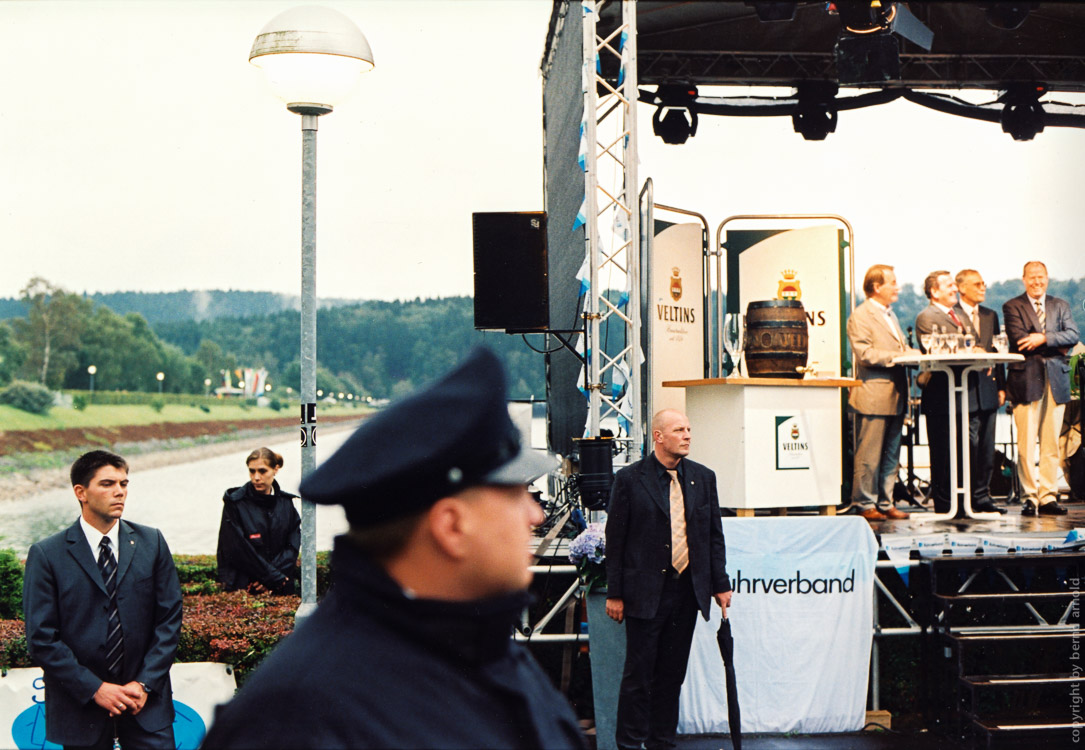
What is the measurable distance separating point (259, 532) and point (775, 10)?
7085mm

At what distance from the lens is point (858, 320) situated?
8461mm

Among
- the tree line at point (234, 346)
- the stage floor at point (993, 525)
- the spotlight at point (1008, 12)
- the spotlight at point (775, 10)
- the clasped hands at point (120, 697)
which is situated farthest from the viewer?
the spotlight at point (1008, 12)

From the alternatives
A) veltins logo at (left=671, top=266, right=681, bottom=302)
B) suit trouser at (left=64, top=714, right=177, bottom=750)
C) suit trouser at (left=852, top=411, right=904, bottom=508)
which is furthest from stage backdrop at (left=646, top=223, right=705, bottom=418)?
suit trouser at (left=64, top=714, right=177, bottom=750)

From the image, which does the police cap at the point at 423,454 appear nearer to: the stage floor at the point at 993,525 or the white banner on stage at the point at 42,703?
the white banner on stage at the point at 42,703

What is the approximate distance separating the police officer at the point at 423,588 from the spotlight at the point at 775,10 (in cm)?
993

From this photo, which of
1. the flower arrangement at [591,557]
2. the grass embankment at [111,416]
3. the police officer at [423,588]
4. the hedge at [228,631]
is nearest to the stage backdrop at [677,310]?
the flower arrangement at [591,557]

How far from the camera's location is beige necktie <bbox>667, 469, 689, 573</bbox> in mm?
5934

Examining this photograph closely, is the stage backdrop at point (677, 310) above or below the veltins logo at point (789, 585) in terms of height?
above

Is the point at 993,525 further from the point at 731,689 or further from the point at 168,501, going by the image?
the point at 168,501

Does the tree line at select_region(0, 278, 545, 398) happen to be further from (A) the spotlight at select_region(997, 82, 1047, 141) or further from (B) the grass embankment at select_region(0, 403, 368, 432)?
(A) the spotlight at select_region(997, 82, 1047, 141)

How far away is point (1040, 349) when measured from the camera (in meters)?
8.65

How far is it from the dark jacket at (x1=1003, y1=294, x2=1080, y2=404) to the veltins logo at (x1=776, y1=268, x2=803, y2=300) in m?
2.41

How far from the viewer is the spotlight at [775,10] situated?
10203 millimetres

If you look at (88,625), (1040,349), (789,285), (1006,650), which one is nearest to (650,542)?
(88,625)
